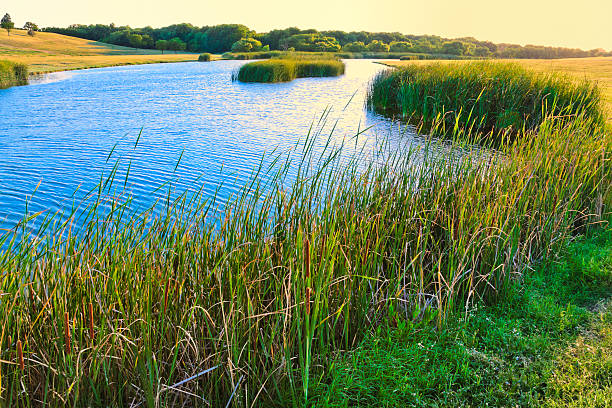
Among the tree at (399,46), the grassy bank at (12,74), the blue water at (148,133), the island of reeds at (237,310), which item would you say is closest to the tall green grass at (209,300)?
the island of reeds at (237,310)

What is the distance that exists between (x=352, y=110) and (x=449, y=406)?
39.6 ft

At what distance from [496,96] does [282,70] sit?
43.6 feet

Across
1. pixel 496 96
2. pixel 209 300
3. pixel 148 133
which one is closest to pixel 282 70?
pixel 148 133

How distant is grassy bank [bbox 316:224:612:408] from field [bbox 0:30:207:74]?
27170mm

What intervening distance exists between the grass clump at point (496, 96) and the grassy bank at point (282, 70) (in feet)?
32.7

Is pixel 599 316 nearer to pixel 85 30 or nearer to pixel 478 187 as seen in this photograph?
pixel 478 187

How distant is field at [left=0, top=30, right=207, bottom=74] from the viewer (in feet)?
99.2

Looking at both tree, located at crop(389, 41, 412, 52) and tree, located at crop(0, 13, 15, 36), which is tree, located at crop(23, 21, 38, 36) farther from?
tree, located at crop(389, 41, 412, 52)

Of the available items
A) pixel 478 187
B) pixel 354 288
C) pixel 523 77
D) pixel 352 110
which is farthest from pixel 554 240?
pixel 352 110

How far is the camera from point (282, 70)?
2142 cm

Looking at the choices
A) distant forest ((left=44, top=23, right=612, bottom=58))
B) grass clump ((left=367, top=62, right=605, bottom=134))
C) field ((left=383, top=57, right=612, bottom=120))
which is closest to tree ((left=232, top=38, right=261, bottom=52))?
distant forest ((left=44, top=23, right=612, bottom=58))

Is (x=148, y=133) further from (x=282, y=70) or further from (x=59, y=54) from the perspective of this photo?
(x=59, y=54)

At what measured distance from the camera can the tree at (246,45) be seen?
181 ft

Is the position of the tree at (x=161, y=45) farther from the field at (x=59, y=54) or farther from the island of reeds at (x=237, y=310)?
the island of reeds at (x=237, y=310)
